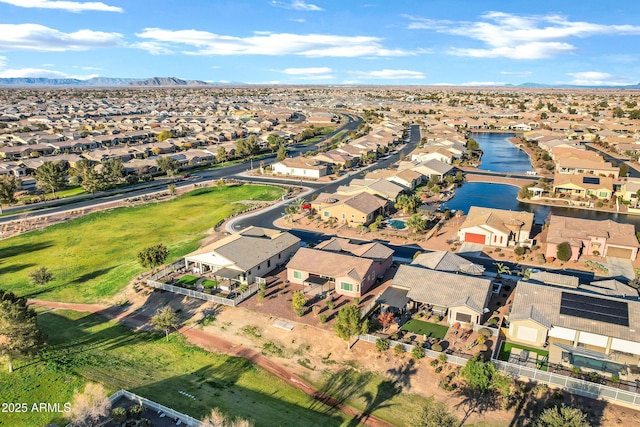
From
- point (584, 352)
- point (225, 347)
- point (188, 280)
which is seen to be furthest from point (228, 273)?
point (584, 352)

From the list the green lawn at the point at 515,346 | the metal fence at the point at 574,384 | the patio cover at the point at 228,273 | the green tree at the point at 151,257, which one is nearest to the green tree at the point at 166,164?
the green tree at the point at 151,257

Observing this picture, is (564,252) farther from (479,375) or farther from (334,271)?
(479,375)

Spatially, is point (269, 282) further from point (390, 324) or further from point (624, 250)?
point (624, 250)

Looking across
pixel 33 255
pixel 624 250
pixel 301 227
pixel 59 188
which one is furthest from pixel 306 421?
pixel 59 188

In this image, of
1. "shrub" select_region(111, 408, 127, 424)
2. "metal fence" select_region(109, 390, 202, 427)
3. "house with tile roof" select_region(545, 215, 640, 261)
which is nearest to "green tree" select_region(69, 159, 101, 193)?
"metal fence" select_region(109, 390, 202, 427)

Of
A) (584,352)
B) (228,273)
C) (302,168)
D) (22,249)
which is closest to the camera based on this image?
(584,352)

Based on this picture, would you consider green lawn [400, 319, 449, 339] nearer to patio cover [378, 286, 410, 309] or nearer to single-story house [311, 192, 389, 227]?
patio cover [378, 286, 410, 309]
